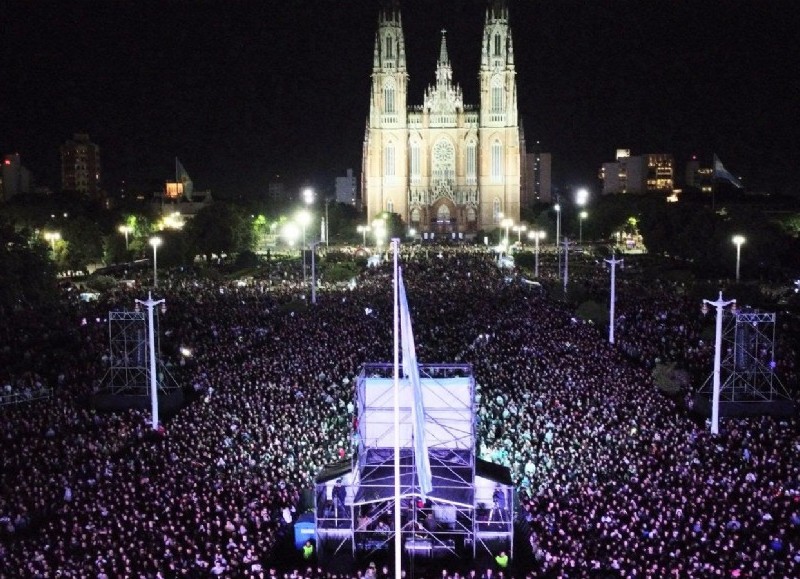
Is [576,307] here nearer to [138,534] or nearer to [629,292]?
[629,292]

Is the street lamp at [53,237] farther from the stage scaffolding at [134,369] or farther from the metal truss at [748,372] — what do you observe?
the metal truss at [748,372]

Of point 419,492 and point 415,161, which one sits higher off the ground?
point 415,161

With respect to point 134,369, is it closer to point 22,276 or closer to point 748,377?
point 22,276

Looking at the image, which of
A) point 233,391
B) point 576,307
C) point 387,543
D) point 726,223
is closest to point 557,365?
point 233,391

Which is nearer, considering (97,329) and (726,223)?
(97,329)

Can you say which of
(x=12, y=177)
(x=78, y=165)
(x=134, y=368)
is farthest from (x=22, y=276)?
(x=78, y=165)

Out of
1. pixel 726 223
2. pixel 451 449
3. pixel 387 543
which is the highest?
pixel 726 223

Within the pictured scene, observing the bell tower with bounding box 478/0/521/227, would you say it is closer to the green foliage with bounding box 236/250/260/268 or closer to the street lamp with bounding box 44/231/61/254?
the green foliage with bounding box 236/250/260/268
